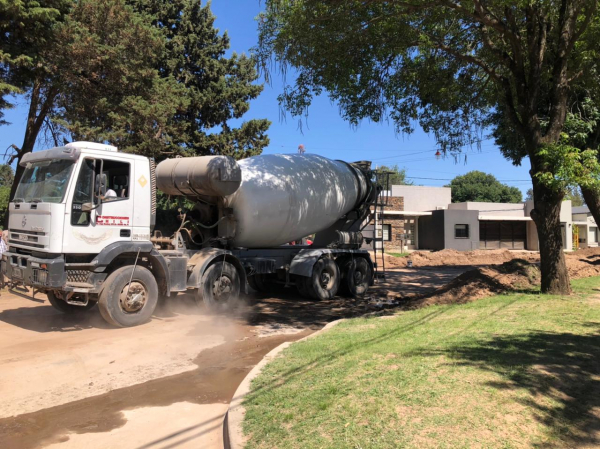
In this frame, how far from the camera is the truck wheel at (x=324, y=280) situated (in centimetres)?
1254

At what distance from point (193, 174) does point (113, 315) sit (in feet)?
11.9

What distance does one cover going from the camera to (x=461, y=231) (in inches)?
1475

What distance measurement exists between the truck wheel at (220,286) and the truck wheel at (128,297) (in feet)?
4.65

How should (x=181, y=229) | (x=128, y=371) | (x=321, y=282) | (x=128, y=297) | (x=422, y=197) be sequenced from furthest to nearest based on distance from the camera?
1. (x=422, y=197)
2. (x=321, y=282)
3. (x=181, y=229)
4. (x=128, y=297)
5. (x=128, y=371)

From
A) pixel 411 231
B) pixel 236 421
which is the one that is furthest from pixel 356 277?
pixel 411 231

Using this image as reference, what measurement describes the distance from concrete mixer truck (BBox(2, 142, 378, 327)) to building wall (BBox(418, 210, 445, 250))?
79.6 ft

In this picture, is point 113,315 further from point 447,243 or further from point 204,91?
point 447,243

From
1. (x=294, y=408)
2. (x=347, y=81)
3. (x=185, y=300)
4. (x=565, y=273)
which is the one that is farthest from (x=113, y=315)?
(x=565, y=273)

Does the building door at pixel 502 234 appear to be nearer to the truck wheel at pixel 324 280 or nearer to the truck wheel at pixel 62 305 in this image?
the truck wheel at pixel 324 280

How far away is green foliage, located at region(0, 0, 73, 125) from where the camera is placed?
1249 cm

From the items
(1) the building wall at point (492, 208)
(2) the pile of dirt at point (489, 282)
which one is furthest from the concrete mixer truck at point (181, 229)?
(1) the building wall at point (492, 208)

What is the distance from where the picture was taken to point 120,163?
28.6 ft

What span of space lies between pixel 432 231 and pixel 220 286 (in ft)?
101

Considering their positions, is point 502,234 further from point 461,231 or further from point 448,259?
point 448,259
